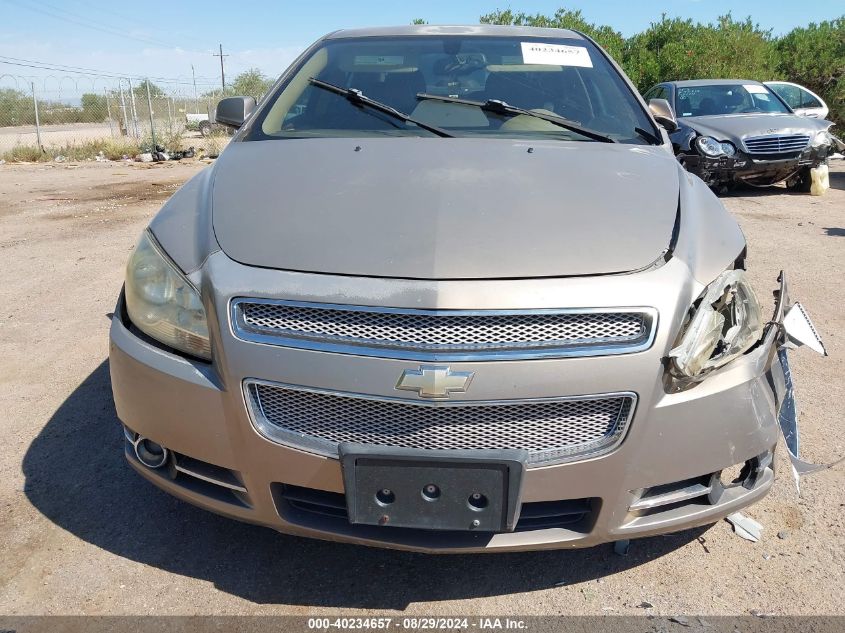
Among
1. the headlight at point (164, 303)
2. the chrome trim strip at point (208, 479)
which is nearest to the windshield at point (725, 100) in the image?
the headlight at point (164, 303)

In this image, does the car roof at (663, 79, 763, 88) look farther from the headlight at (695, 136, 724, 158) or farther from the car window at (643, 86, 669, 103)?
the headlight at (695, 136, 724, 158)

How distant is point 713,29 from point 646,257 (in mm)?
20264

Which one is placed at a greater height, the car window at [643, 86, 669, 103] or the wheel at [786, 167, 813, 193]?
the car window at [643, 86, 669, 103]

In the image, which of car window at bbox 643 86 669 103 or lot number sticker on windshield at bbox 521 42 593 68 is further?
car window at bbox 643 86 669 103

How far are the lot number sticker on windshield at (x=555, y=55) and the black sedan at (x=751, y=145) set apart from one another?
5.79 metres

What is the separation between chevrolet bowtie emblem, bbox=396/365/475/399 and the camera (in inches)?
70.2

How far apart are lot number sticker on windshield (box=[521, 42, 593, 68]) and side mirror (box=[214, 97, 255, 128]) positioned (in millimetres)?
1302

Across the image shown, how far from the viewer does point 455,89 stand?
3.21 meters

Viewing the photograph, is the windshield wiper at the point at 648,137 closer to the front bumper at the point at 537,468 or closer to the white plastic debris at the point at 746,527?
the front bumper at the point at 537,468

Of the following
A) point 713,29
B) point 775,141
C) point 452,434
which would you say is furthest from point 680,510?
point 713,29

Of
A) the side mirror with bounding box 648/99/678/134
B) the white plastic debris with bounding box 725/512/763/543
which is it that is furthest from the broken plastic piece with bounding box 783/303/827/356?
the side mirror with bounding box 648/99/678/134

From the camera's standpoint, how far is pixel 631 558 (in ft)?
7.89

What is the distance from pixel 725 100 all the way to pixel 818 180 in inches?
65.2

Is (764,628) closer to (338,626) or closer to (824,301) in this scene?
(338,626)
